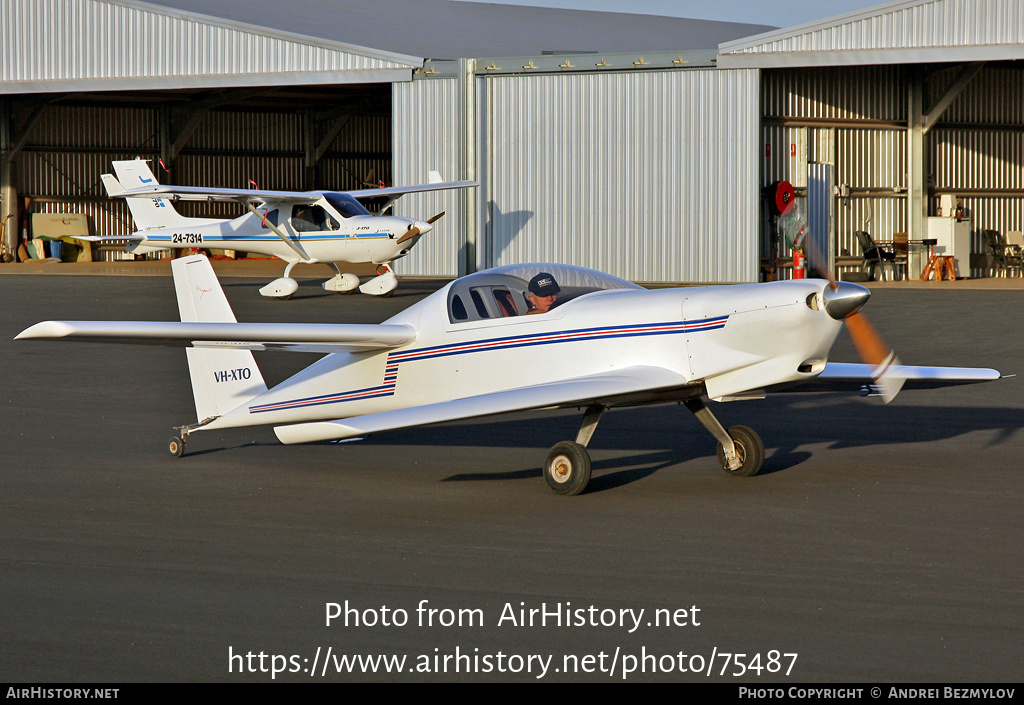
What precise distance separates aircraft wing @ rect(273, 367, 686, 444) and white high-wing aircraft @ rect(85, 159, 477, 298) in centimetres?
1935

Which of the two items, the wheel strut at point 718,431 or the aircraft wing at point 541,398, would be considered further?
the wheel strut at point 718,431

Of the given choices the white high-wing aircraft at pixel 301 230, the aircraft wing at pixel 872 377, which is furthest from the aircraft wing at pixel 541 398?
the white high-wing aircraft at pixel 301 230

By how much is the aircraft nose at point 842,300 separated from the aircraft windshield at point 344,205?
21797 mm

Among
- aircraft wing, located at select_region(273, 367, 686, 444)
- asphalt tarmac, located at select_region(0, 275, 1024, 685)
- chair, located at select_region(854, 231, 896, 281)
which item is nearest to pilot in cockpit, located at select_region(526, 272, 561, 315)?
aircraft wing, located at select_region(273, 367, 686, 444)

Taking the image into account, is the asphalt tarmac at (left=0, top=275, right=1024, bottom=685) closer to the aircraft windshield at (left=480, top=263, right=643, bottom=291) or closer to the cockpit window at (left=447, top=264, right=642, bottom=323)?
the cockpit window at (left=447, top=264, right=642, bottom=323)

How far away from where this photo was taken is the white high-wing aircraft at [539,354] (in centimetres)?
802

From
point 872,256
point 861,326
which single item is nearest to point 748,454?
point 861,326

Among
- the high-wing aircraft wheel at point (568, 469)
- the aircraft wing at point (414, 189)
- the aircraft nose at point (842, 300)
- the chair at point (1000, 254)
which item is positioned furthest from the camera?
the chair at point (1000, 254)

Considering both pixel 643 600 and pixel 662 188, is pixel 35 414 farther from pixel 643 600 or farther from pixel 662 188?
pixel 662 188

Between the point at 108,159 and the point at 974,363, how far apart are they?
38.2 metres

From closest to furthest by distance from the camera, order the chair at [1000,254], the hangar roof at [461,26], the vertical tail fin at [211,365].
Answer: the vertical tail fin at [211,365]
the chair at [1000,254]
the hangar roof at [461,26]

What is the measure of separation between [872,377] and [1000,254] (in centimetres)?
2945

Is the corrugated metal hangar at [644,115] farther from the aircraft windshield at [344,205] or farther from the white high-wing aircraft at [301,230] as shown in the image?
the aircraft windshield at [344,205]

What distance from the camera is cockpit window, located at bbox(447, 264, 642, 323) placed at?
29.3 ft
